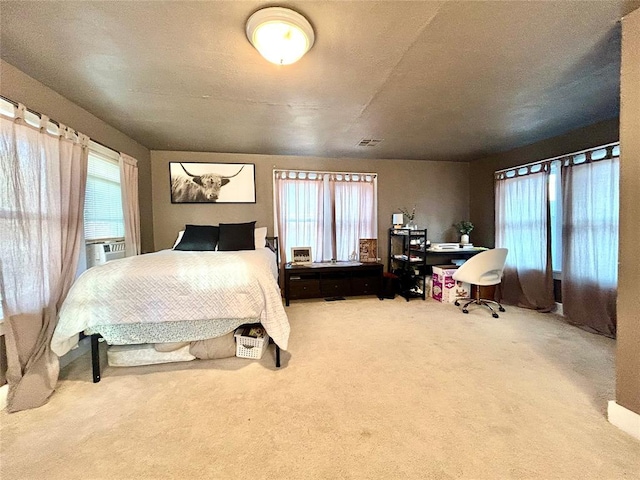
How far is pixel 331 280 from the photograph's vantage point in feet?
12.2

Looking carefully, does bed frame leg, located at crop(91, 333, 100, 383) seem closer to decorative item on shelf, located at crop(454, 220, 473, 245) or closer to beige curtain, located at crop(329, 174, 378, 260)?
beige curtain, located at crop(329, 174, 378, 260)

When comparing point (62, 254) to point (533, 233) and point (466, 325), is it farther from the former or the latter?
point (533, 233)

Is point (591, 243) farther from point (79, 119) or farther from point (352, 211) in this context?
point (79, 119)

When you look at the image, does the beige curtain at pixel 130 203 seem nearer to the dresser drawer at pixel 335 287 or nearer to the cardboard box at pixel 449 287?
the dresser drawer at pixel 335 287

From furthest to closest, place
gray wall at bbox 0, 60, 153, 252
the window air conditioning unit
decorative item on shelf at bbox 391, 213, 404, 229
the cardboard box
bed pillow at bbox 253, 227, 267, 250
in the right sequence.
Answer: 1. decorative item on shelf at bbox 391, 213, 404, 229
2. the cardboard box
3. bed pillow at bbox 253, 227, 267, 250
4. the window air conditioning unit
5. gray wall at bbox 0, 60, 153, 252

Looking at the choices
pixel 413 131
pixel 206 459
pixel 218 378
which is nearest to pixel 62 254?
pixel 218 378

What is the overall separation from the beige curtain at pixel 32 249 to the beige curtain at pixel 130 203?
0.92 meters

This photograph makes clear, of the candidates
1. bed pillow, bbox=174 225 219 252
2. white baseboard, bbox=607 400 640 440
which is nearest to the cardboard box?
white baseboard, bbox=607 400 640 440

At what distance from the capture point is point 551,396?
1622 mm

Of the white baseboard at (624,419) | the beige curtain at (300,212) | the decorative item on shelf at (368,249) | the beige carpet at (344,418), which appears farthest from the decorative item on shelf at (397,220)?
the white baseboard at (624,419)

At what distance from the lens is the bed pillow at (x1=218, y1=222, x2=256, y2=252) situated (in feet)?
10.8

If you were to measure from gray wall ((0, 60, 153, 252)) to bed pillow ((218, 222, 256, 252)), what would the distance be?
112cm

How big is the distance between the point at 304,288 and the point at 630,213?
3.08 metres

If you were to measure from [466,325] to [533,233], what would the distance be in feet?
5.50
